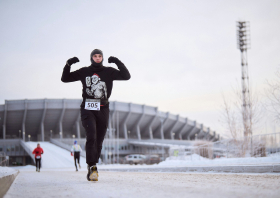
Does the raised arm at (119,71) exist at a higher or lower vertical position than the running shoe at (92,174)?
higher

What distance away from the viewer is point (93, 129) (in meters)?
4.97

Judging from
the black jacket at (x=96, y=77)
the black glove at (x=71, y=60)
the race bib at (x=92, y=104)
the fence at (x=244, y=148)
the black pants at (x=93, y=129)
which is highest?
the black glove at (x=71, y=60)

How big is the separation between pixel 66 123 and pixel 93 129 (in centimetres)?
6769

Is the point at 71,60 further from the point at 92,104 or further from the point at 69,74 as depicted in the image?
the point at 92,104

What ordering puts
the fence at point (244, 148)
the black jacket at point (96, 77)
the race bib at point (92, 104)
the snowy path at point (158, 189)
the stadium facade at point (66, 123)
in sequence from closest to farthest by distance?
the snowy path at point (158, 189) → the race bib at point (92, 104) → the black jacket at point (96, 77) → the fence at point (244, 148) → the stadium facade at point (66, 123)

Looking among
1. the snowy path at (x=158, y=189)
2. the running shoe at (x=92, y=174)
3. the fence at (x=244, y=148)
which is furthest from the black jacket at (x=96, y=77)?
the fence at (x=244, y=148)

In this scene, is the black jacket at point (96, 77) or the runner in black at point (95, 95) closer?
the runner in black at point (95, 95)

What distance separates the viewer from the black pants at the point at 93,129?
16.2 feet

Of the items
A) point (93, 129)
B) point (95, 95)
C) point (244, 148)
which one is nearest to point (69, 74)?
point (95, 95)

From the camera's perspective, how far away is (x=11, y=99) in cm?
6116

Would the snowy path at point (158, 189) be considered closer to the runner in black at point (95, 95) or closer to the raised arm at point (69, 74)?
the runner in black at point (95, 95)

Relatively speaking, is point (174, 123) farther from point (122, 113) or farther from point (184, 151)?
point (184, 151)

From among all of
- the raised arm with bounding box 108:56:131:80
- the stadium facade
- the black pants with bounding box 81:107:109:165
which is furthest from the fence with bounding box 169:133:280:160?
the stadium facade

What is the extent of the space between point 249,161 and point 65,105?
2172 inches
